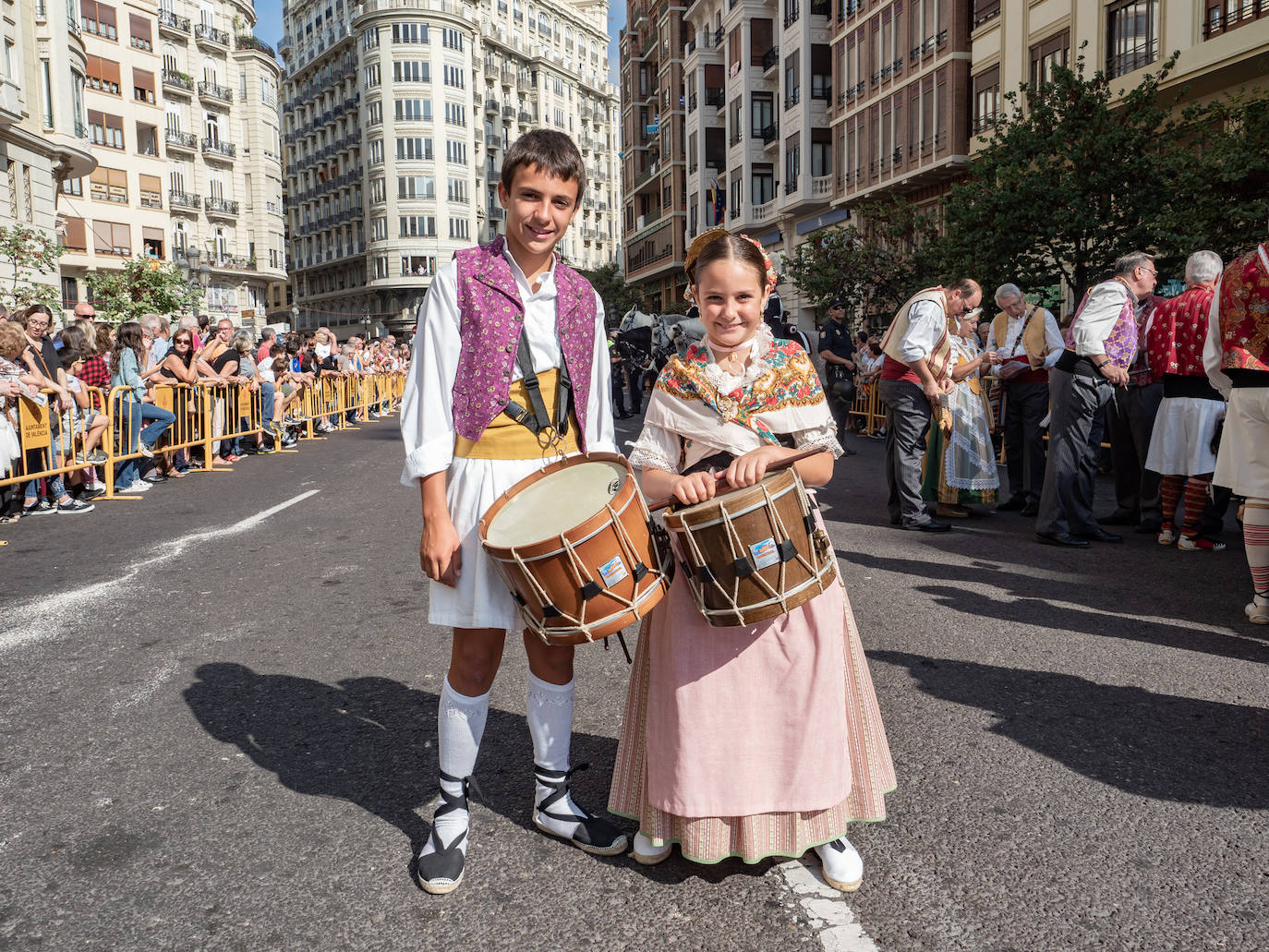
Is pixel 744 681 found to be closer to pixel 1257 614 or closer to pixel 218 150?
pixel 1257 614

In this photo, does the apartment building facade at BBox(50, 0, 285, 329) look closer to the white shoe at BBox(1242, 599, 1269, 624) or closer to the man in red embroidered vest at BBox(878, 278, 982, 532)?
the man in red embroidered vest at BBox(878, 278, 982, 532)

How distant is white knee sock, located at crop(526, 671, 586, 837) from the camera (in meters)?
3.13

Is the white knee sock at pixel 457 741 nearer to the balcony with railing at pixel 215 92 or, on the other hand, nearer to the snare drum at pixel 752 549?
the snare drum at pixel 752 549

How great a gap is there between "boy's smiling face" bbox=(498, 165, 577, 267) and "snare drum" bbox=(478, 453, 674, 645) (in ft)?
2.09

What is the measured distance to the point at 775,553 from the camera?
263 cm

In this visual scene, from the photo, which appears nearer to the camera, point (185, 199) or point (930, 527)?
point (930, 527)

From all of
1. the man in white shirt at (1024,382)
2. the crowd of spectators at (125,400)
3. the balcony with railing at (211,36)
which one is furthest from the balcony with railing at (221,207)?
the man in white shirt at (1024,382)

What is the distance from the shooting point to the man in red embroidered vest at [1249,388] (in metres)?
5.39

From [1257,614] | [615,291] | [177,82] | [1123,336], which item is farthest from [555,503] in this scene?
[615,291]

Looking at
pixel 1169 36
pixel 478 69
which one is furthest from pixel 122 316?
pixel 478 69

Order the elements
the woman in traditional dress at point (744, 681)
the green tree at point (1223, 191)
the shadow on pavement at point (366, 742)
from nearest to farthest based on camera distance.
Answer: the woman in traditional dress at point (744, 681) → the shadow on pavement at point (366, 742) → the green tree at point (1223, 191)

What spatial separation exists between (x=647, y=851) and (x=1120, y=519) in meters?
6.86

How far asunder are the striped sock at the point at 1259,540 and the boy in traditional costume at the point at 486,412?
13.2ft

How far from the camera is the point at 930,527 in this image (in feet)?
28.1
